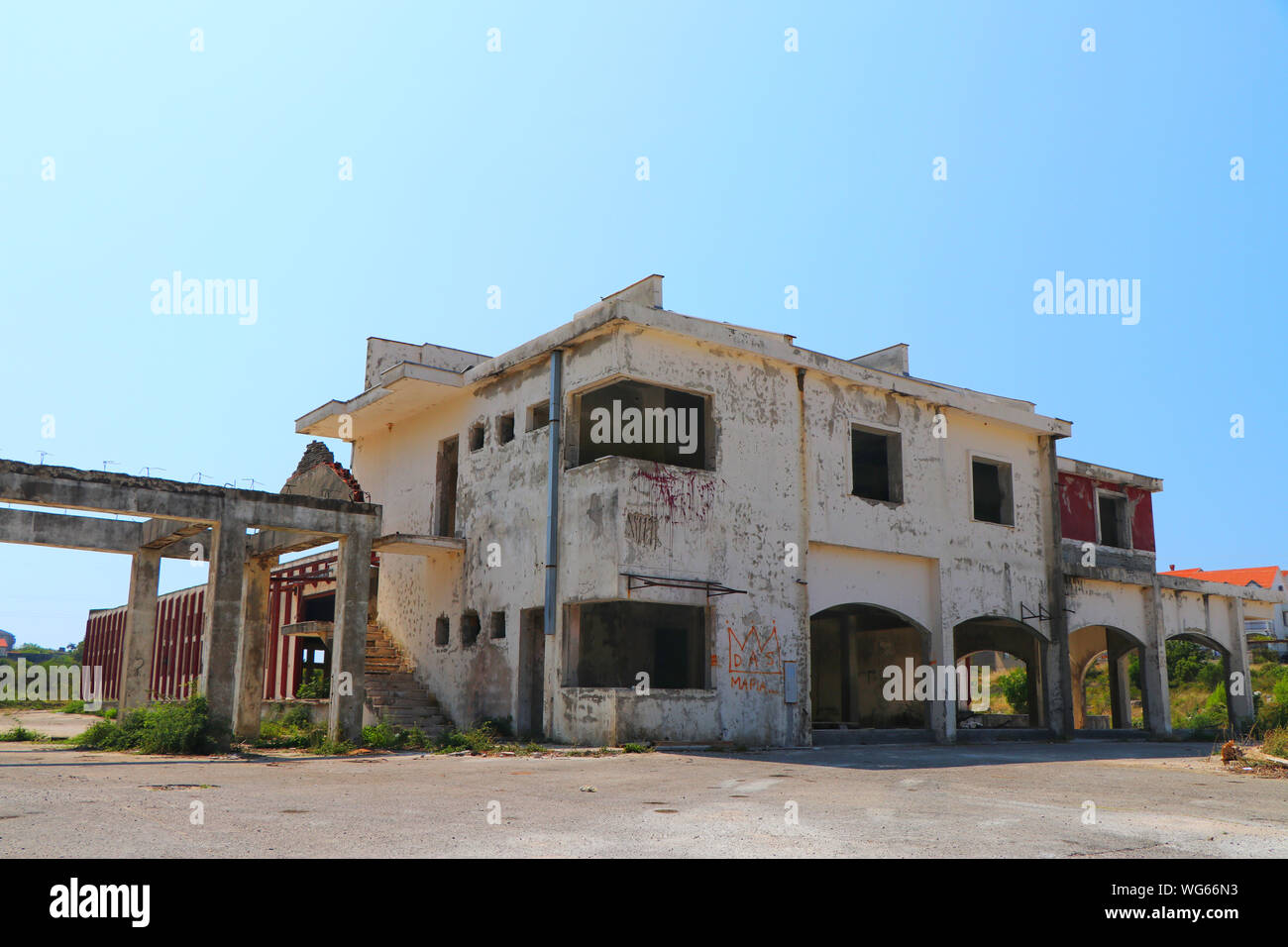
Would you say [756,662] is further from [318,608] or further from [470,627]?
[318,608]

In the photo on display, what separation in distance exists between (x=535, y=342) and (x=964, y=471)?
10.5 meters

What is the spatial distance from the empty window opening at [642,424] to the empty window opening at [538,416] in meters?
0.86

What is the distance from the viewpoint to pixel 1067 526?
1106 inches

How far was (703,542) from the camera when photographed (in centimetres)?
1933

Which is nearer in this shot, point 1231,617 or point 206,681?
point 206,681

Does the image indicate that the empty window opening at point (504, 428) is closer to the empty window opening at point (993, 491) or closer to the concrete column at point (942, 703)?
the concrete column at point (942, 703)

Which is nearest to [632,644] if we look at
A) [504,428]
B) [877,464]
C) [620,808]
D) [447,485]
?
[447,485]

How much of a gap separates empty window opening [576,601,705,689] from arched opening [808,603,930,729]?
15.4 feet

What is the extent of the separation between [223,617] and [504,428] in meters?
7.51

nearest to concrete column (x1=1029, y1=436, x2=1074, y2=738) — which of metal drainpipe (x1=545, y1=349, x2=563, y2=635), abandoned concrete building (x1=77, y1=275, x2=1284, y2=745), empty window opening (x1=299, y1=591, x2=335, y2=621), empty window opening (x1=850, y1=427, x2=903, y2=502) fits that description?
abandoned concrete building (x1=77, y1=275, x2=1284, y2=745)

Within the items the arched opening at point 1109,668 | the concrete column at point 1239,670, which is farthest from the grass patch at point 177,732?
the concrete column at point 1239,670

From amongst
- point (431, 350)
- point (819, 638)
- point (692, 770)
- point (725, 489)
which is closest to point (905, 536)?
point (725, 489)
